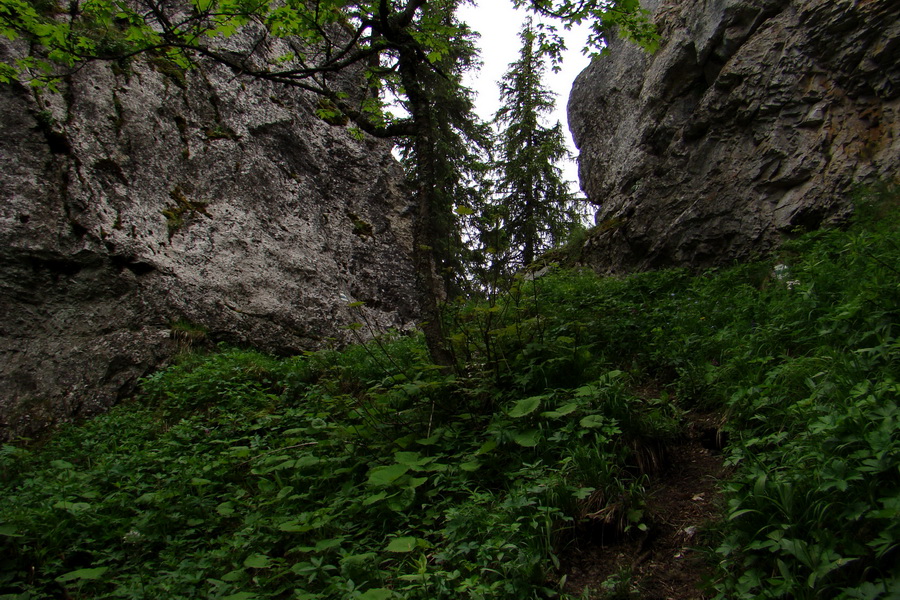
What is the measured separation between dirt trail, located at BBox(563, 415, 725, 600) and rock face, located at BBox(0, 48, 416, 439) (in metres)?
3.15

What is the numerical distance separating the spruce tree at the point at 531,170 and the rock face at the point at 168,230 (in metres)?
7.22

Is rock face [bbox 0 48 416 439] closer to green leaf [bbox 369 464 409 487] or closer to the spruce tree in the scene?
green leaf [bbox 369 464 409 487]

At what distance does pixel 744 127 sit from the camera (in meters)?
7.45

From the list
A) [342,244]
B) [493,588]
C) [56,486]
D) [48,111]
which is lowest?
[493,588]

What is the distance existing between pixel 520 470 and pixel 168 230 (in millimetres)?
7329

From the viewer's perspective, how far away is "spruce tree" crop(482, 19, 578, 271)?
17203mm

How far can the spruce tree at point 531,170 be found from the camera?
17203 millimetres

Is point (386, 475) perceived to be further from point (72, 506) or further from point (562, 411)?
point (72, 506)

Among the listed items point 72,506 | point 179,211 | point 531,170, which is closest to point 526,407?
point 72,506

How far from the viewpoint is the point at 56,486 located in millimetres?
3832

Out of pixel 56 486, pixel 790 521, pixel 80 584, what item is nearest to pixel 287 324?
pixel 56 486

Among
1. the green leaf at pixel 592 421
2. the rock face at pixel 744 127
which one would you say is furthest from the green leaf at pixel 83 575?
the rock face at pixel 744 127

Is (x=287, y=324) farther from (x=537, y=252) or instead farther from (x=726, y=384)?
(x=537, y=252)

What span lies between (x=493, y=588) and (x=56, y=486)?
3874 millimetres
